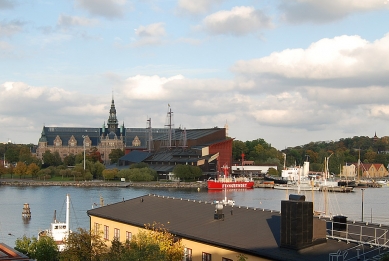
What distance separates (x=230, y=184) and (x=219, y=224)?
55714mm

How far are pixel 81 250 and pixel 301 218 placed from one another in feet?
18.6

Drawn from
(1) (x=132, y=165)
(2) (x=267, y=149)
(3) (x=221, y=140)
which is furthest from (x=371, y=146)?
(1) (x=132, y=165)

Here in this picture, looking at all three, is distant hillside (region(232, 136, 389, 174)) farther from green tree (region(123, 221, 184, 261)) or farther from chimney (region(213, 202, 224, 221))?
green tree (region(123, 221, 184, 261))

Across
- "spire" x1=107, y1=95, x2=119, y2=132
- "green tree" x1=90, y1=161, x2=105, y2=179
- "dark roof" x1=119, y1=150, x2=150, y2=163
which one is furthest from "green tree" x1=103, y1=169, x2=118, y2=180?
"spire" x1=107, y1=95, x2=119, y2=132

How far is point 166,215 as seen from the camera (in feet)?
51.7

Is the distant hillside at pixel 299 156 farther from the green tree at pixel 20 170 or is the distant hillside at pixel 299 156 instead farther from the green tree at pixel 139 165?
the green tree at pixel 20 170

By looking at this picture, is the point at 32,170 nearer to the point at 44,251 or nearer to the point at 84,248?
the point at 44,251

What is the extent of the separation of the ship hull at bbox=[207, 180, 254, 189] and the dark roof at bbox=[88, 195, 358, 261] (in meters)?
48.6

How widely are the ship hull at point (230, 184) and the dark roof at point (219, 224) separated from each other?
159 ft

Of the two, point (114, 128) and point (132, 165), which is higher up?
point (114, 128)

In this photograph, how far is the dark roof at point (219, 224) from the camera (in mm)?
11031

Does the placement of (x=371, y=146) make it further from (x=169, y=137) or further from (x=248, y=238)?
(x=248, y=238)

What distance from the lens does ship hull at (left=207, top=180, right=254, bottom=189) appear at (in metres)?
67.3

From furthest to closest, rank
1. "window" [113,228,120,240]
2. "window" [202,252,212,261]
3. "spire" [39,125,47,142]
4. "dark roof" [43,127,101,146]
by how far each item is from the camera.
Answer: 1. "dark roof" [43,127,101,146]
2. "spire" [39,125,47,142]
3. "window" [113,228,120,240]
4. "window" [202,252,212,261]
